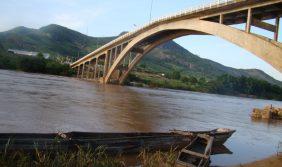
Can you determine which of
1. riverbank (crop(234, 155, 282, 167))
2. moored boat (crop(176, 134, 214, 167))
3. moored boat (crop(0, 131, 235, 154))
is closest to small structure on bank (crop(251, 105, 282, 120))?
riverbank (crop(234, 155, 282, 167))

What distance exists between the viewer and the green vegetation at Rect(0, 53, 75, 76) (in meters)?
78.8

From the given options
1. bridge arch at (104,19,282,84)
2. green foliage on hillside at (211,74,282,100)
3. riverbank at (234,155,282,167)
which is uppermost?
bridge arch at (104,19,282,84)

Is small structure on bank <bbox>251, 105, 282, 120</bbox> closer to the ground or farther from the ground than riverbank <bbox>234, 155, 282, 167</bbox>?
farther from the ground

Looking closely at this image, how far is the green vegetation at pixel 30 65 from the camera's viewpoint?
3102 inches

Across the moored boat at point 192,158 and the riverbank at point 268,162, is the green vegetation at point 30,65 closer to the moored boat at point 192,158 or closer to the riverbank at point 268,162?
the riverbank at point 268,162

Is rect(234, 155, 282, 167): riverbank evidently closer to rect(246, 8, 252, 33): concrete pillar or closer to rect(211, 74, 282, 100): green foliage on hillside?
rect(246, 8, 252, 33): concrete pillar

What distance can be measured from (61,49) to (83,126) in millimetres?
185452

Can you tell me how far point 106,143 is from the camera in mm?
11906

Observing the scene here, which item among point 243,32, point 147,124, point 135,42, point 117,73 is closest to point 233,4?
point 243,32

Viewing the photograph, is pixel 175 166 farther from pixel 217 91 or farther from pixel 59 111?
pixel 217 91

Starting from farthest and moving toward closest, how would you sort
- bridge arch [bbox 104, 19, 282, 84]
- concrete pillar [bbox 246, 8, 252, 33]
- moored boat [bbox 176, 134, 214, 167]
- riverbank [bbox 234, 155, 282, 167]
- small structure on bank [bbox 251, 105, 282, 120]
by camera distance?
1. small structure on bank [bbox 251, 105, 282, 120]
2. concrete pillar [bbox 246, 8, 252, 33]
3. bridge arch [bbox 104, 19, 282, 84]
4. riverbank [bbox 234, 155, 282, 167]
5. moored boat [bbox 176, 134, 214, 167]

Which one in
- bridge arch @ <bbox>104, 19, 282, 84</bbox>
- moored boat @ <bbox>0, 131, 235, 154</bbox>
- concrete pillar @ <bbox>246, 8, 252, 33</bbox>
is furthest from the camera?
concrete pillar @ <bbox>246, 8, 252, 33</bbox>

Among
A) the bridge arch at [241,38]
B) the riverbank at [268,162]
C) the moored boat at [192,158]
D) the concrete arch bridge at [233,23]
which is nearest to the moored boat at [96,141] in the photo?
the moored boat at [192,158]

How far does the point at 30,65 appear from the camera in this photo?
81.9 metres
